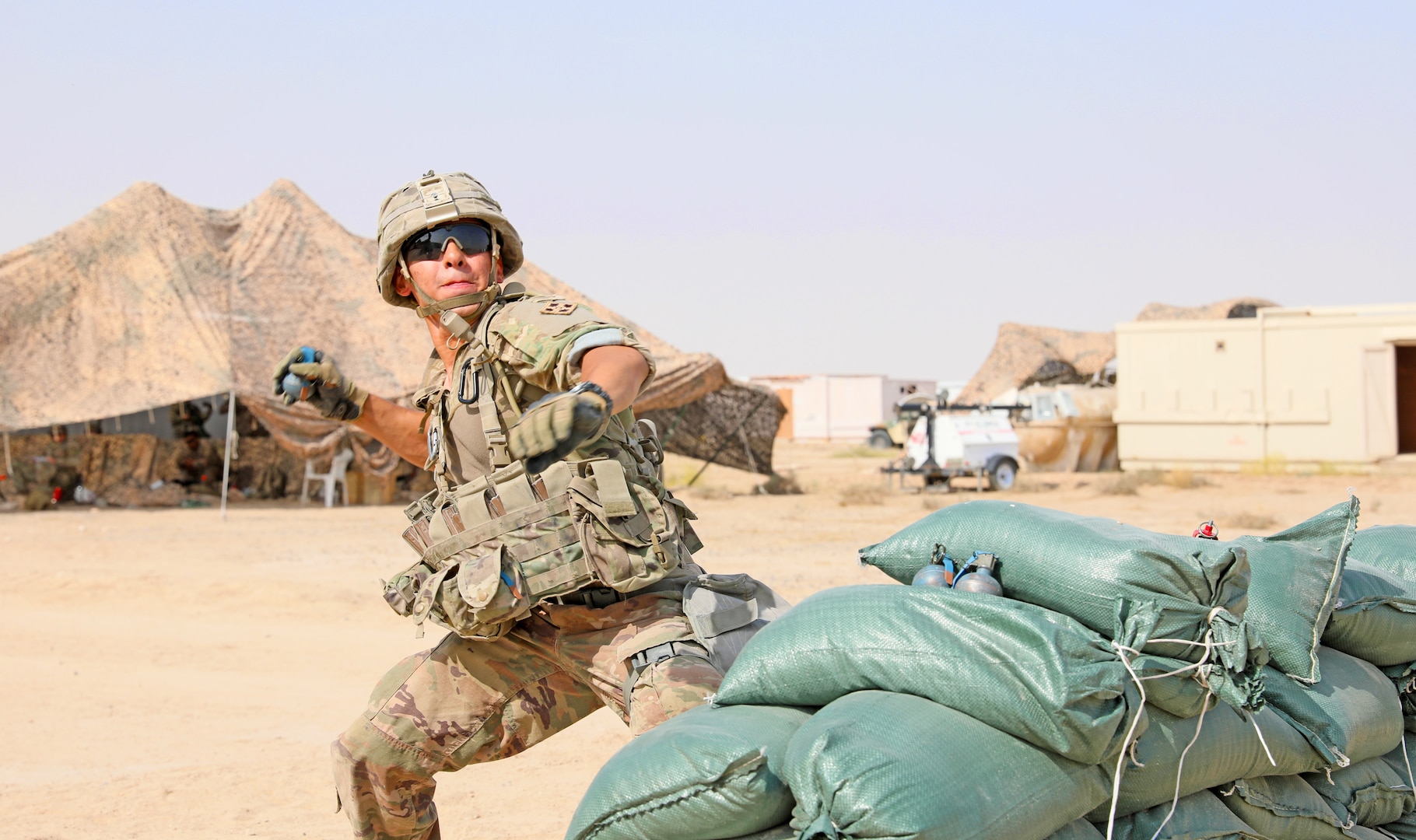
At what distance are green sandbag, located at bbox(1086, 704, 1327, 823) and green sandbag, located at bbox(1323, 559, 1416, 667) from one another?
0.44 metres

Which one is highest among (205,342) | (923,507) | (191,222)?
(191,222)

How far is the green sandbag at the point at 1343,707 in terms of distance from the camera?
300 cm

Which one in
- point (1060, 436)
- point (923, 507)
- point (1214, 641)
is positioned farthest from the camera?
point (1060, 436)

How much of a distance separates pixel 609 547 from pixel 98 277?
1523 centimetres

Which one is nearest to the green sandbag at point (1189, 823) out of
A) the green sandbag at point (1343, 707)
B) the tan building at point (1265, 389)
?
the green sandbag at point (1343, 707)

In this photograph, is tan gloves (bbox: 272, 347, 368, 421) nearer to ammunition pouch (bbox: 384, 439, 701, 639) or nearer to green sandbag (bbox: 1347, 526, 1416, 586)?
ammunition pouch (bbox: 384, 439, 701, 639)

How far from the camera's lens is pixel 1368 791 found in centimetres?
321

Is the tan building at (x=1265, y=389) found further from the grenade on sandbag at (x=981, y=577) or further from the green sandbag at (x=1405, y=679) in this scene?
the grenade on sandbag at (x=981, y=577)

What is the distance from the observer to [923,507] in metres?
15.4

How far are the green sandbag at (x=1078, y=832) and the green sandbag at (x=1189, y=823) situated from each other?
0.11 metres

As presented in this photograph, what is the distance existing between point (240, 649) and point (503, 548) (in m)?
5.25

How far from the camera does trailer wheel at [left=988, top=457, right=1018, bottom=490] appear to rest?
696 inches

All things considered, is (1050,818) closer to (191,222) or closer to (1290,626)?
(1290,626)

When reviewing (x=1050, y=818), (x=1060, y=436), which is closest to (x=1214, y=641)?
(x=1050, y=818)
